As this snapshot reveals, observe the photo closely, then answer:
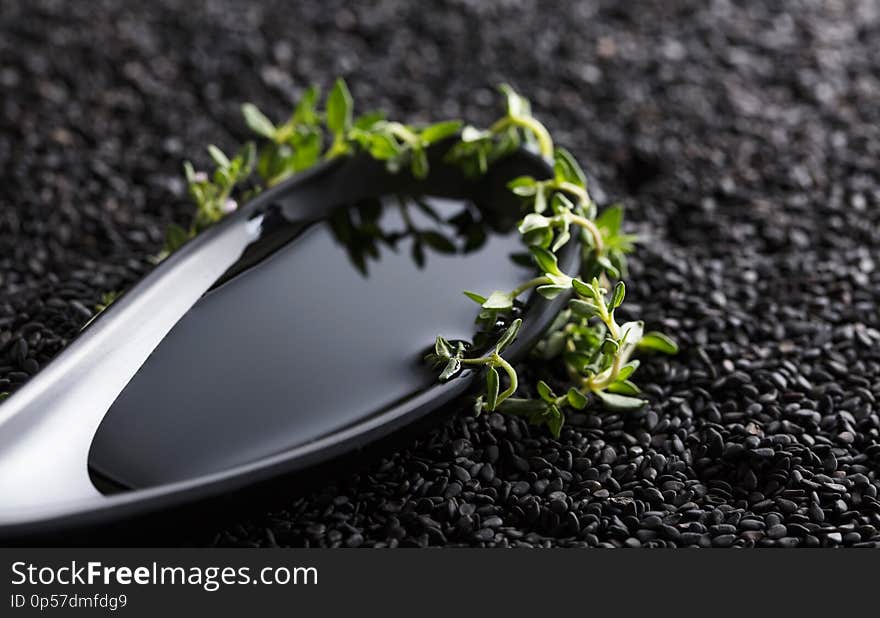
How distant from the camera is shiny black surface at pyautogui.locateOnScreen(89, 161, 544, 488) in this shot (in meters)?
1.07

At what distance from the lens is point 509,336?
1.12 meters

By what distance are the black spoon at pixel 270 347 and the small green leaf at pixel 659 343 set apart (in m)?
0.15

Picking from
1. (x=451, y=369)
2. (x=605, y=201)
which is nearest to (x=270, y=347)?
(x=451, y=369)

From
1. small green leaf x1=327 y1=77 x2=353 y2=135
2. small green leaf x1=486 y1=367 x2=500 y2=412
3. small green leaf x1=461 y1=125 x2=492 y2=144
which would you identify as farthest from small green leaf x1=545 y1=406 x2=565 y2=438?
small green leaf x1=327 y1=77 x2=353 y2=135

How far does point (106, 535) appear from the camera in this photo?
3.02ft

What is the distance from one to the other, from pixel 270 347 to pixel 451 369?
23cm

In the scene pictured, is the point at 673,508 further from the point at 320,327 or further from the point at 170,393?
the point at 170,393

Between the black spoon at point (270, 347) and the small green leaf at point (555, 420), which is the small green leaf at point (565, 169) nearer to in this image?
the black spoon at point (270, 347)

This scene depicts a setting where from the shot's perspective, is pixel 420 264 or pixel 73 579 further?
pixel 420 264

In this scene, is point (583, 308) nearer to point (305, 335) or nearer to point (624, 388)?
point (624, 388)

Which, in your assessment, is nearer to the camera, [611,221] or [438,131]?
[611,221]

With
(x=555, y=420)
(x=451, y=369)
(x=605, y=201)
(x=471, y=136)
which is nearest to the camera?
(x=451, y=369)

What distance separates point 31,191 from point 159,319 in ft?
2.08


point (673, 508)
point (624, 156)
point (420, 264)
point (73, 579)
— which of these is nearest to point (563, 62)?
point (624, 156)
